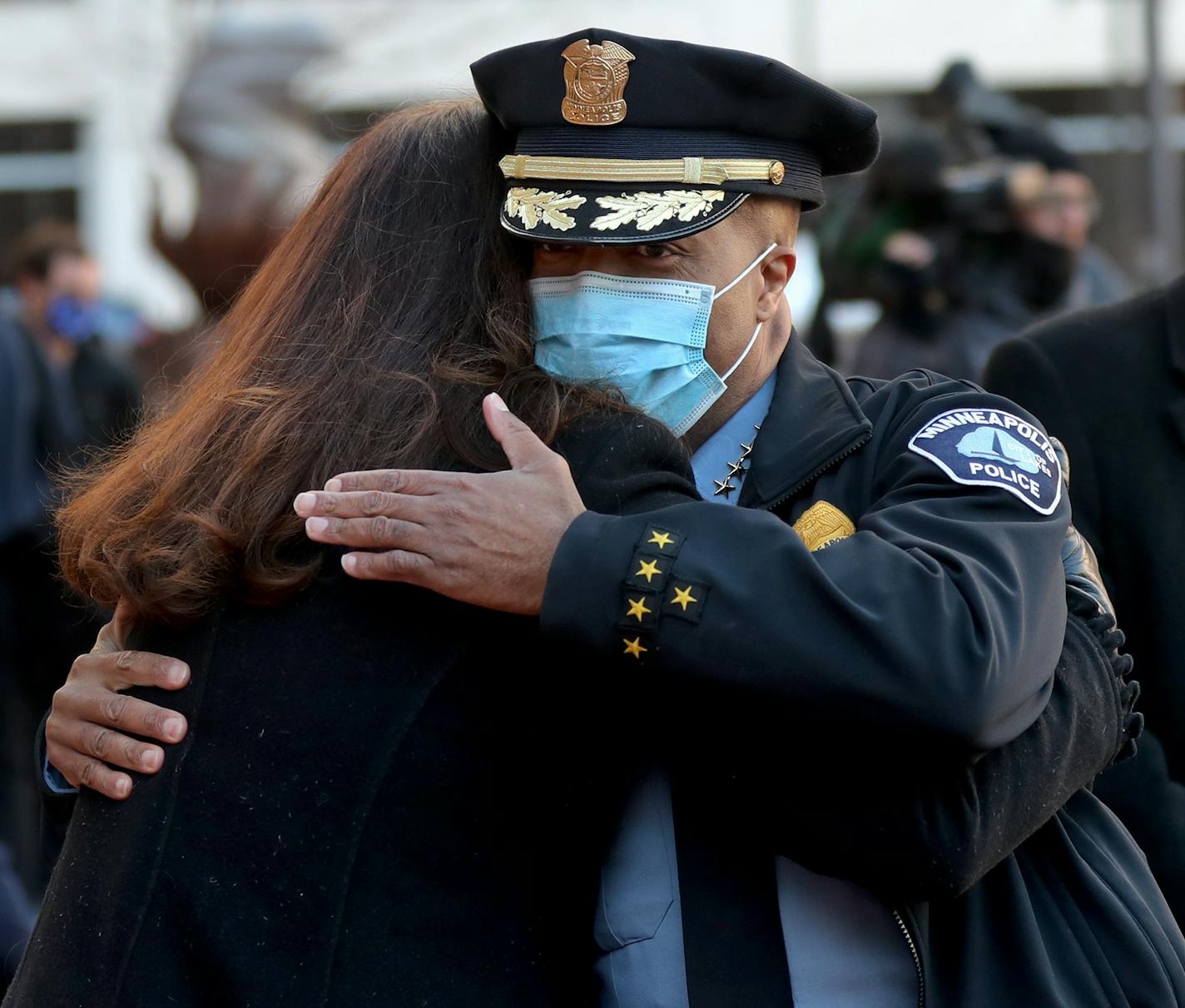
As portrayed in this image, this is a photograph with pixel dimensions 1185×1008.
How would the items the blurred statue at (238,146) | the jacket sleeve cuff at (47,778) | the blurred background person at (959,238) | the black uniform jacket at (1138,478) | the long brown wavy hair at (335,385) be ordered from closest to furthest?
the long brown wavy hair at (335,385) < the jacket sleeve cuff at (47,778) < the black uniform jacket at (1138,478) < the blurred background person at (959,238) < the blurred statue at (238,146)

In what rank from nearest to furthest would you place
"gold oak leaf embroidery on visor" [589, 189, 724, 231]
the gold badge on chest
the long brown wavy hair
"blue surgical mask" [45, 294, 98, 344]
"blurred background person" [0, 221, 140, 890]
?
the long brown wavy hair → the gold badge on chest → "gold oak leaf embroidery on visor" [589, 189, 724, 231] → "blurred background person" [0, 221, 140, 890] → "blue surgical mask" [45, 294, 98, 344]

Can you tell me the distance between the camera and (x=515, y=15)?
18.7 meters

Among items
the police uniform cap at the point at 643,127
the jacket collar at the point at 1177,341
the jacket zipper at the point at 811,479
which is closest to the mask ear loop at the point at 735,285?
the police uniform cap at the point at 643,127

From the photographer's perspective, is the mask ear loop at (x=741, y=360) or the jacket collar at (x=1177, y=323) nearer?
the mask ear loop at (x=741, y=360)

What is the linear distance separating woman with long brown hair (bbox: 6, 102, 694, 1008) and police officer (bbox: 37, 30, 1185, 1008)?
75 millimetres

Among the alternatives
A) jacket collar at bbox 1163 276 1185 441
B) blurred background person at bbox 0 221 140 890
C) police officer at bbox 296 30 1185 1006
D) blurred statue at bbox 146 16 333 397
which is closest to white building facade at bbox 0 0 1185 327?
blurred statue at bbox 146 16 333 397

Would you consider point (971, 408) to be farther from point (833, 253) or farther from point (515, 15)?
point (515, 15)

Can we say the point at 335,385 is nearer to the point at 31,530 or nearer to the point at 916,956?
the point at 916,956

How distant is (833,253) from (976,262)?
53 centimetres

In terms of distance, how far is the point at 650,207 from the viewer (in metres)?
2.14

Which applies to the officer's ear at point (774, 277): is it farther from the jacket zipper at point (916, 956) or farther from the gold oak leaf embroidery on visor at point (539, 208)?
the jacket zipper at point (916, 956)

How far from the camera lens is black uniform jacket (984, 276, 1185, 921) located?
2531mm

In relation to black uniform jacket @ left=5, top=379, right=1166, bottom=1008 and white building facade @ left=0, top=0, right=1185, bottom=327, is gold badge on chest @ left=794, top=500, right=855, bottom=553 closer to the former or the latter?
black uniform jacket @ left=5, top=379, right=1166, bottom=1008

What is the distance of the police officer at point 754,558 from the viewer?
1.75 m
